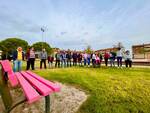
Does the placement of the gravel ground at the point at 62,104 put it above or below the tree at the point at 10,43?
below

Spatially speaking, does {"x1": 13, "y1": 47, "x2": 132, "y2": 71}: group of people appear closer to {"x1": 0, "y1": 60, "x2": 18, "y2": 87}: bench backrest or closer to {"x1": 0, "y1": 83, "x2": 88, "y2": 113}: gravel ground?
{"x1": 0, "y1": 83, "x2": 88, "y2": 113}: gravel ground

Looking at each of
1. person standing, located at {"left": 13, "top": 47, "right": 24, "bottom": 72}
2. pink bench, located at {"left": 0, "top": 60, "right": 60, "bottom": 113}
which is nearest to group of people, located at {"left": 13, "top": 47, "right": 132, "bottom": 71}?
person standing, located at {"left": 13, "top": 47, "right": 24, "bottom": 72}

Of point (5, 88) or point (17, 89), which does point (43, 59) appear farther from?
point (5, 88)

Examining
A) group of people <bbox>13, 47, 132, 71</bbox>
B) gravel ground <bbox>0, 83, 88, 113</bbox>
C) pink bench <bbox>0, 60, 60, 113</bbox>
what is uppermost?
group of people <bbox>13, 47, 132, 71</bbox>

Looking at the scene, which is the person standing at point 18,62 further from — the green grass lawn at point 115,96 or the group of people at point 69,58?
the green grass lawn at point 115,96

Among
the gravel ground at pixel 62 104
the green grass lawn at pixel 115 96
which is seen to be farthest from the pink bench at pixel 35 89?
the green grass lawn at pixel 115 96

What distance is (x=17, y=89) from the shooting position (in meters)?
8.91

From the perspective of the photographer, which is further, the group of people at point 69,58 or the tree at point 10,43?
the tree at point 10,43

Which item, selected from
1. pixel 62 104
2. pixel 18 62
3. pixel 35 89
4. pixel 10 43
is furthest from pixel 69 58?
pixel 10 43

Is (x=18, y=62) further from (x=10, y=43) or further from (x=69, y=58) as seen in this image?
(x=10, y=43)

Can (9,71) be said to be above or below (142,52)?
below

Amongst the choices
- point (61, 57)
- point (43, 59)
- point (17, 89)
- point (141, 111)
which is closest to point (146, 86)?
point (141, 111)

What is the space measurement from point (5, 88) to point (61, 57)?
759 inches

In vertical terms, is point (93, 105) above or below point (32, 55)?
below
